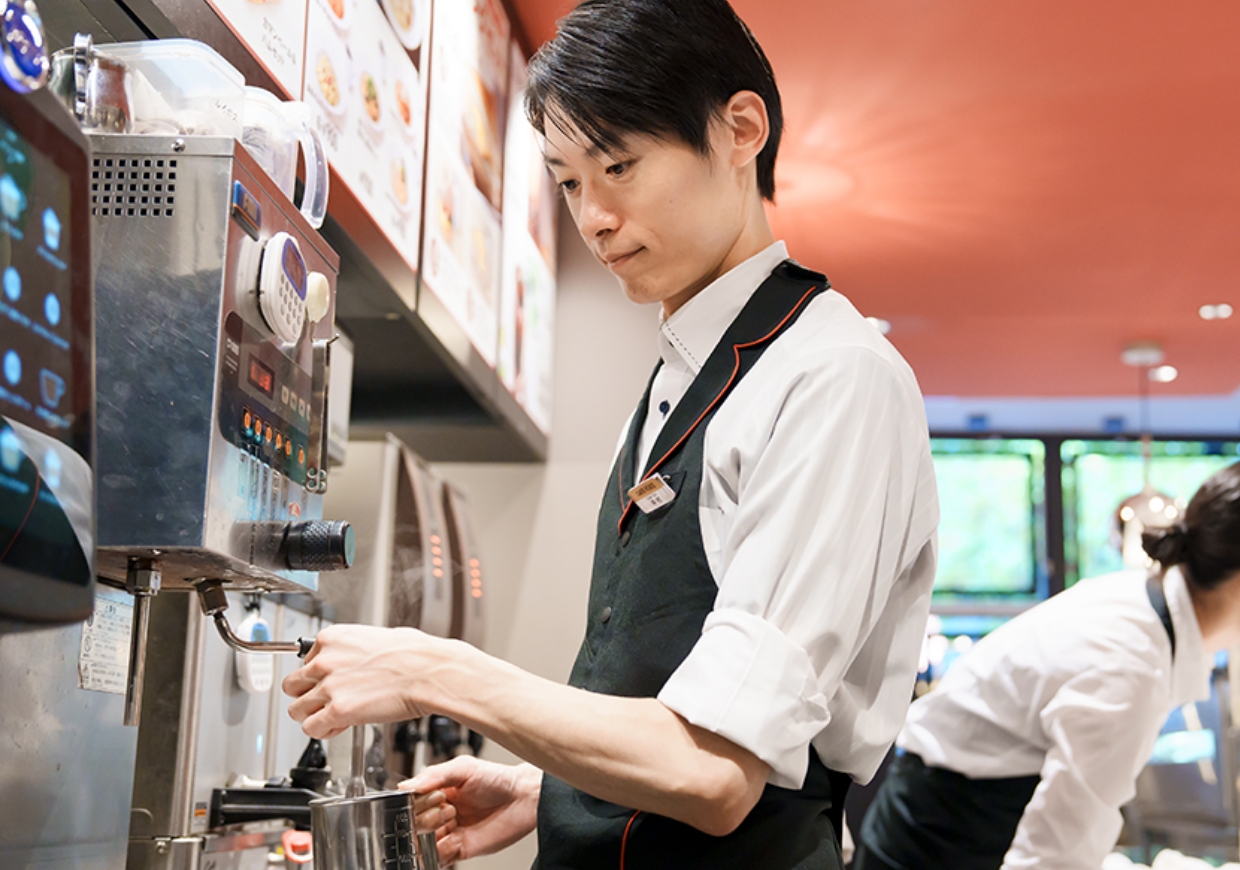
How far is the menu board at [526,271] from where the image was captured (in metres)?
3.17

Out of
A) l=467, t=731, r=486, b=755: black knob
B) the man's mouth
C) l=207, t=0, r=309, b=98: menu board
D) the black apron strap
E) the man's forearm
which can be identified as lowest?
l=467, t=731, r=486, b=755: black knob

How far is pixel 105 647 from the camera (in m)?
1.30

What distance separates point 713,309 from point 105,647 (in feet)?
2.44

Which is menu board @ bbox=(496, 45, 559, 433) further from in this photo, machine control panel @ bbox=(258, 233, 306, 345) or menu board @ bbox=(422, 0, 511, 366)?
machine control panel @ bbox=(258, 233, 306, 345)

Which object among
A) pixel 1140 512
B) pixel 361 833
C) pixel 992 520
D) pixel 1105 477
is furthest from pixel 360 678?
pixel 1105 477

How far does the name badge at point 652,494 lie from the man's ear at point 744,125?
0.37 meters

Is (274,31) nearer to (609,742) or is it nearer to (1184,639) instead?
(609,742)

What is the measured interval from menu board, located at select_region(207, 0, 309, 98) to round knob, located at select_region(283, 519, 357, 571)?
0.63 metres

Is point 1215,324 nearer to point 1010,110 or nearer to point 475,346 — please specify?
point 1010,110

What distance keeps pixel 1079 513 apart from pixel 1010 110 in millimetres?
5047

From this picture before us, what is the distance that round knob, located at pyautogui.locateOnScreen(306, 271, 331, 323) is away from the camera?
1.23 metres

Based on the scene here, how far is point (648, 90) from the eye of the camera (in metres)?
1.20

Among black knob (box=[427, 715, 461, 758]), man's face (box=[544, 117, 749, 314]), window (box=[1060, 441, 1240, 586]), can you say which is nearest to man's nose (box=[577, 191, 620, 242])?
man's face (box=[544, 117, 749, 314])

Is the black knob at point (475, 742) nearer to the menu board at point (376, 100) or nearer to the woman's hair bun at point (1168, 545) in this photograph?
the menu board at point (376, 100)
